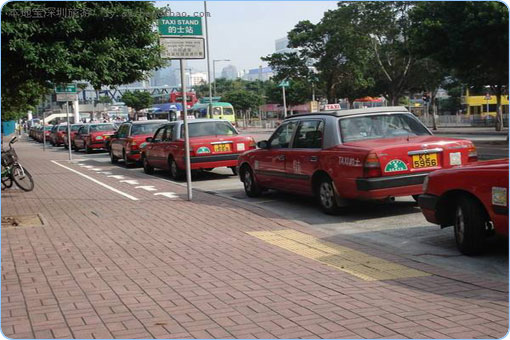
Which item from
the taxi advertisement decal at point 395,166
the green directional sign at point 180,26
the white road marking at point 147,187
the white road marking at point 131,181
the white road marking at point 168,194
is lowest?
the white road marking at point 168,194

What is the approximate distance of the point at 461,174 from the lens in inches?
259

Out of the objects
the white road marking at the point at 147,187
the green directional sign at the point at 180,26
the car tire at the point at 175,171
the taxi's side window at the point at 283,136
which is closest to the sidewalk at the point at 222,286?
the taxi's side window at the point at 283,136

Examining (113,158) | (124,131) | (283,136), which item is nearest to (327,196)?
(283,136)

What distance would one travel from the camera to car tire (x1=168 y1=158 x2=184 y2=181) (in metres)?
16.1

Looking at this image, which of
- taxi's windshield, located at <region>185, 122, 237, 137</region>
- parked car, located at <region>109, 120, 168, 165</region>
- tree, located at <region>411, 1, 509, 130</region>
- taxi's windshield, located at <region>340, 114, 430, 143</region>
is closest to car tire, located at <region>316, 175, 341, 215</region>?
taxi's windshield, located at <region>340, 114, 430, 143</region>

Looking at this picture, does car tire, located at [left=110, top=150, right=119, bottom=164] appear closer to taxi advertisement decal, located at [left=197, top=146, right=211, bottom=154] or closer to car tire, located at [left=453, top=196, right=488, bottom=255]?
taxi advertisement decal, located at [left=197, top=146, right=211, bottom=154]

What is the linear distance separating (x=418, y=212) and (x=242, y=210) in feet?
9.23

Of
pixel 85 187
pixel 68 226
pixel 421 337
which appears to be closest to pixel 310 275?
pixel 421 337

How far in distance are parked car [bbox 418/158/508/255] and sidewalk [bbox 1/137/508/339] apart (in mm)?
653

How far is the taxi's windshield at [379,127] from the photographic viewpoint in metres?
9.52

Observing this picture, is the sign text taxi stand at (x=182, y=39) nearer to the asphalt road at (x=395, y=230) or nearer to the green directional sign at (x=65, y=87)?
the green directional sign at (x=65, y=87)

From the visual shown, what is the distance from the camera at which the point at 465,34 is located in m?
24.4

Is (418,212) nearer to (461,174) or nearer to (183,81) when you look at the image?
(461,174)

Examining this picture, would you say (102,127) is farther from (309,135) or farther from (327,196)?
(327,196)
